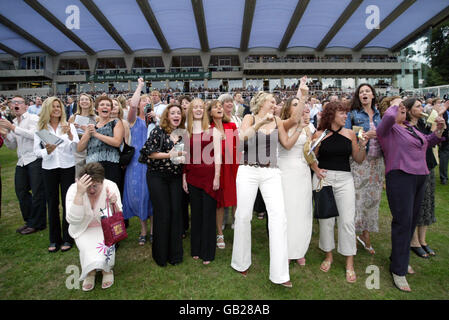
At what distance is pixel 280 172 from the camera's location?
119 inches

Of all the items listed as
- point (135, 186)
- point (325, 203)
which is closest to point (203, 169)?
point (135, 186)

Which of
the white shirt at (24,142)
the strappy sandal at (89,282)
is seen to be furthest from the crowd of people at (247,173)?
the white shirt at (24,142)

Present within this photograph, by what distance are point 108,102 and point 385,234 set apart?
4.87 metres

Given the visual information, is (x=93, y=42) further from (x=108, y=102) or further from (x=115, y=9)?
(x=108, y=102)

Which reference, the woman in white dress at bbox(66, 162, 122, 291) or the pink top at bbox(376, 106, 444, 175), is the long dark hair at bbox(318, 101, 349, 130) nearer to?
the pink top at bbox(376, 106, 444, 175)

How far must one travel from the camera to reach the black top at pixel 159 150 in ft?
10.2

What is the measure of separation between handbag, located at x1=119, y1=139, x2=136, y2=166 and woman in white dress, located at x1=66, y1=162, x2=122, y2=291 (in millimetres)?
762

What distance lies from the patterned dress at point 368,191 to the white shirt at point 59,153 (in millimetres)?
4112

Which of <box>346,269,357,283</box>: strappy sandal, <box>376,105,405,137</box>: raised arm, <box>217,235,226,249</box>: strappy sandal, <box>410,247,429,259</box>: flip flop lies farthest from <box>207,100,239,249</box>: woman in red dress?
<box>410,247,429,259</box>: flip flop

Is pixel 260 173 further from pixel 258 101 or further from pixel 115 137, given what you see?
pixel 115 137

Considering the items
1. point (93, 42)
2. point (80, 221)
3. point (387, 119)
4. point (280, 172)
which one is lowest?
point (80, 221)

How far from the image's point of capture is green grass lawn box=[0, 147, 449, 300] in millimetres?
2621

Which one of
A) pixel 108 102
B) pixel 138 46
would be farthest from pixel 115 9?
pixel 108 102

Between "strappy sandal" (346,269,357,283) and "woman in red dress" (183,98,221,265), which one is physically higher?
"woman in red dress" (183,98,221,265)
